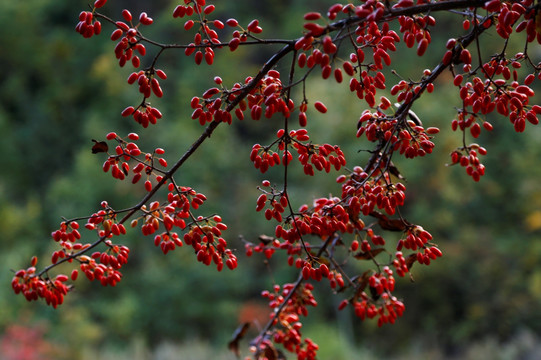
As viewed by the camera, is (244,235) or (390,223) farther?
(244,235)

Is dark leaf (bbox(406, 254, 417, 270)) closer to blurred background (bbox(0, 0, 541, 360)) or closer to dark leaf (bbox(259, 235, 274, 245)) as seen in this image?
dark leaf (bbox(259, 235, 274, 245))

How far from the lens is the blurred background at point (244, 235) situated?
5727 millimetres

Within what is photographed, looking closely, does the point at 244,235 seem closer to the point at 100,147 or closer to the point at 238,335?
the point at 238,335

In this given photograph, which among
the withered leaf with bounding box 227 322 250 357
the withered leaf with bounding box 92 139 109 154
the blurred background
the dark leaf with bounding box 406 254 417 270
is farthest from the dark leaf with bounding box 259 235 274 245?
the blurred background

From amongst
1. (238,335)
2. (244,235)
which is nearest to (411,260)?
(238,335)

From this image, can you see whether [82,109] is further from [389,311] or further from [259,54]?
[389,311]

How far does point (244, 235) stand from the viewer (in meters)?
7.34

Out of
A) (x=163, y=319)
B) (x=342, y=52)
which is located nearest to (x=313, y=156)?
(x=163, y=319)

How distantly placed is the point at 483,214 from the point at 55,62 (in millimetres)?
7870

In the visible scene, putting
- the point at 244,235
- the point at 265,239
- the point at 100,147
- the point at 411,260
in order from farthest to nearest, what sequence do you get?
the point at 244,235 < the point at 265,239 < the point at 411,260 < the point at 100,147

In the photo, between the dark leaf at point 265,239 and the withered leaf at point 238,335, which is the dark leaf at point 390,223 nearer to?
the dark leaf at point 265,239

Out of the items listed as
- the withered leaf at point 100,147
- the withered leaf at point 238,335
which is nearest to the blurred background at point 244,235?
the withered leaf at point 238,335

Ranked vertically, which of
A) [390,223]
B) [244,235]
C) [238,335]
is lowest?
[238,335]

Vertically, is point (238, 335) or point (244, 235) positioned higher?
point (244, 235)
